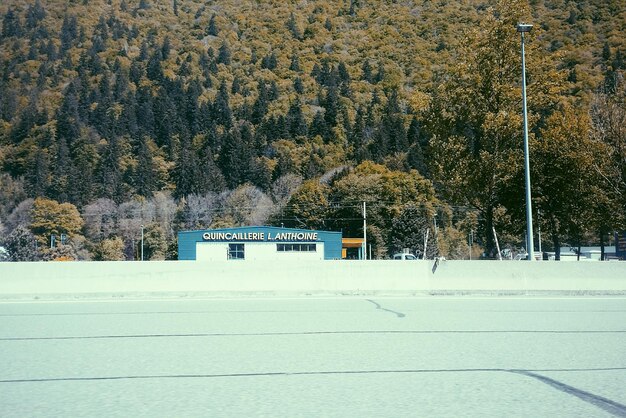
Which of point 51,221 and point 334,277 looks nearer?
point 334,277

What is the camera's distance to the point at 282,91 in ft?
637

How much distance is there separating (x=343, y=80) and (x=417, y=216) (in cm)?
8669

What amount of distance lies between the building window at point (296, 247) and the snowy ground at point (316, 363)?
76995 millimetres

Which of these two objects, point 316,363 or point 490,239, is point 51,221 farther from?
point 316,363

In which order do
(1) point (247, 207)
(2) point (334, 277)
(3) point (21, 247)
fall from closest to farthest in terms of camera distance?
(2) point (334, 277) < (3) point (21, 247) < (1) point (247, 207)

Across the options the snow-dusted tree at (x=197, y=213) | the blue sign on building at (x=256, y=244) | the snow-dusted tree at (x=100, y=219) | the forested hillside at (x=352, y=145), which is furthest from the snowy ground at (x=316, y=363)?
the snow-dusted tree at (x=100, y=219)

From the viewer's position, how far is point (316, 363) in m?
8.12

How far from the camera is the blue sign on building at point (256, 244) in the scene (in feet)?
287

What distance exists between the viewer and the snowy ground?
611 cm

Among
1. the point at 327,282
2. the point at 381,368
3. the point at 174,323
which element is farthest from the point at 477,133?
the point at 381,368

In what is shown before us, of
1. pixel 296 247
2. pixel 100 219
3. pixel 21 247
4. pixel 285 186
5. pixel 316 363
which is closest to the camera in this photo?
pixel 316 363

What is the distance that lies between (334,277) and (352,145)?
151 meters

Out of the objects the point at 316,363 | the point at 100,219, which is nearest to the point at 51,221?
the point at 100,219

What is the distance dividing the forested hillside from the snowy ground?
23326 mm
